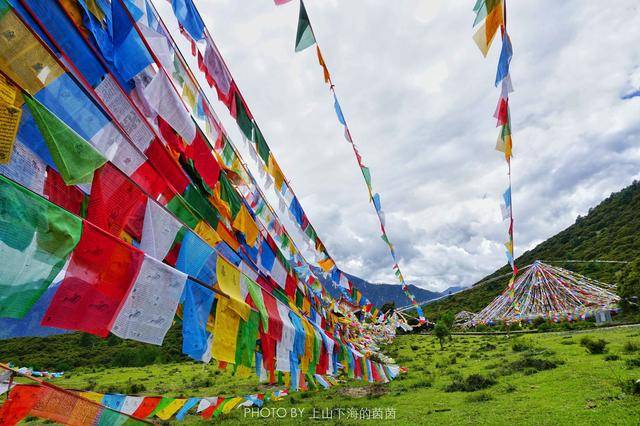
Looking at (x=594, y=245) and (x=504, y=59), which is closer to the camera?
(x=504, y=59)

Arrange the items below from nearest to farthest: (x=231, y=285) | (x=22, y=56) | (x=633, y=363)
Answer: (x=22, y=56)
(x=231, y=285)
(x=633, y=363)

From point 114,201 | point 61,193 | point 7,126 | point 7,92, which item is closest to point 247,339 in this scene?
point 114,201

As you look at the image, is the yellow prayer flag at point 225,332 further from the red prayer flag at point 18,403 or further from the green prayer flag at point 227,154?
the green prayer flag at point 227,154

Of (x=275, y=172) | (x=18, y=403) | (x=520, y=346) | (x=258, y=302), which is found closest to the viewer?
(x=258, y=302)

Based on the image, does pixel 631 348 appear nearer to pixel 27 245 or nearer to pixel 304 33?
pixel 304 33

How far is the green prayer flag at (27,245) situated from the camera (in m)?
2.11

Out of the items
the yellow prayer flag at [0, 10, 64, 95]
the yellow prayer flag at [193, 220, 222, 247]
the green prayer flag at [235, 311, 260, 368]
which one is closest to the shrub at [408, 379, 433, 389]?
the green prayer flag at [235, 311, 260, 368]

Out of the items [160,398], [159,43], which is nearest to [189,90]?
[159,43]

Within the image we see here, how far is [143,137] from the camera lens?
392 centimetres

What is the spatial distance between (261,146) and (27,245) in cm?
507

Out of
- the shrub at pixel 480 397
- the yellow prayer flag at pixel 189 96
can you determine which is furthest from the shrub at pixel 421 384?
the yellow prayer flag at pixel 189 96

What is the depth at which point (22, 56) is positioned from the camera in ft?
8.57

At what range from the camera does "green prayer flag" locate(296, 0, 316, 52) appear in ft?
16.9

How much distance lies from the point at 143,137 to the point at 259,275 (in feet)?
12.1
